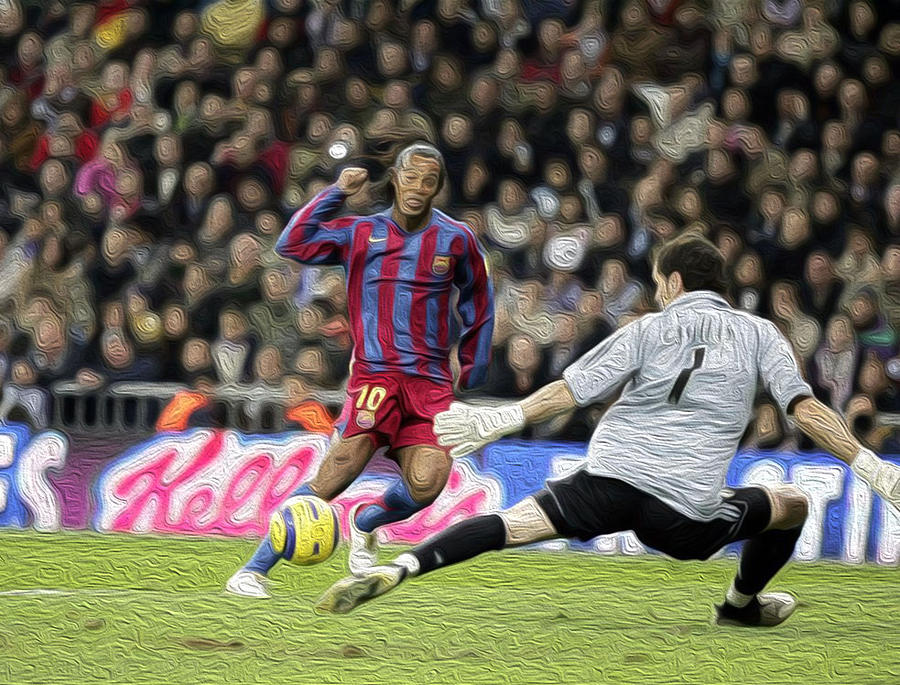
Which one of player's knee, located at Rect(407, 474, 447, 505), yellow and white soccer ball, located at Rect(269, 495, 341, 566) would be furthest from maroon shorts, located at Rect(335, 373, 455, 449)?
yellow and white soccer ball, located at Rect(269, 495, 341, 566)

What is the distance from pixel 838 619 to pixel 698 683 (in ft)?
3.00

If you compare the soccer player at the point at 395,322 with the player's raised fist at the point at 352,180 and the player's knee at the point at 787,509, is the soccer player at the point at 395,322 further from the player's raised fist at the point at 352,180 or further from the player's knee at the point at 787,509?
the player's knee at the point at 787,509

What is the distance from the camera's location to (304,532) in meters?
4.97

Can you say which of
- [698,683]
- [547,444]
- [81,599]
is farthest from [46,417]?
[698,683]

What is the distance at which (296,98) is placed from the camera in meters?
7.19

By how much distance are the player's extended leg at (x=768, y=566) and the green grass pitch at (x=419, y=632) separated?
0.06 meters

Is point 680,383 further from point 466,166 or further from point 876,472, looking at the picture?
point 466,166

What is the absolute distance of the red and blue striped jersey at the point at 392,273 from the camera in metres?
5.15

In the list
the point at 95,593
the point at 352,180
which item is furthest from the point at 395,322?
the point at 95,593

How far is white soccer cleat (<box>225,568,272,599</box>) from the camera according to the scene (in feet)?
16.3

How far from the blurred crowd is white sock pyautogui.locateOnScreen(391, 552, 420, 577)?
2.15m

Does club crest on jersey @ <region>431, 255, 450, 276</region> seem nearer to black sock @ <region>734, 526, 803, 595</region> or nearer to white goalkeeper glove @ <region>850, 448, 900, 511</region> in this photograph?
black sock @ <region>734, 526, 803, 595</region>

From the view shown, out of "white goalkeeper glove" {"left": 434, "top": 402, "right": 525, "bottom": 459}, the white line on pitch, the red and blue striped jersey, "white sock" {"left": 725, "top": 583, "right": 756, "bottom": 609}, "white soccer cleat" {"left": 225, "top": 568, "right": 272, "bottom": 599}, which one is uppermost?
the red and blue striped jersey

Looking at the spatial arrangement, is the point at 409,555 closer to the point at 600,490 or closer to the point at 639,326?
the point at 600,490
